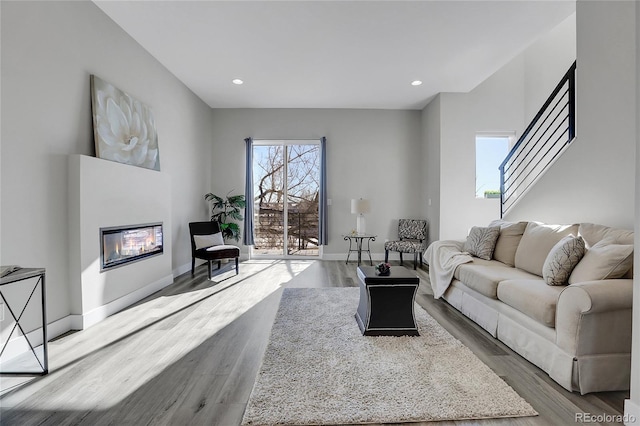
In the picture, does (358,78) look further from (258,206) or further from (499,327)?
(499,327)

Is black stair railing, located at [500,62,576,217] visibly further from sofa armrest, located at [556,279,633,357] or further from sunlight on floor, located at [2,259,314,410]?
sunlight on floor, located at [2,259,314,410]

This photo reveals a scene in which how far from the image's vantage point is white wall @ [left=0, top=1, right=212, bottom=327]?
91.6 inches

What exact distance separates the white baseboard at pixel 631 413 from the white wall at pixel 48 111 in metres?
3.70

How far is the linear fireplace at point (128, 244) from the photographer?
3152mm

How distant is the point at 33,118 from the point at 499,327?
3.97 meters

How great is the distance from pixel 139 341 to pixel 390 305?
6.70ft

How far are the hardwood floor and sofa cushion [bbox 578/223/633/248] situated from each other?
105 cm

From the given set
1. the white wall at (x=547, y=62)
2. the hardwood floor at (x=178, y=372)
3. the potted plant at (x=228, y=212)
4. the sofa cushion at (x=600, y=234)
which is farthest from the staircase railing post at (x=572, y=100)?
the potted plant at (x=228, y=212)

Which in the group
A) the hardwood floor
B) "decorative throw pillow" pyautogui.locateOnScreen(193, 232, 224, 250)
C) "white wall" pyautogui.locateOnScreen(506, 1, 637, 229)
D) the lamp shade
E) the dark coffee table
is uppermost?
"white wall" pyautogui.locateOnScreen(506, 1, 637, 229)

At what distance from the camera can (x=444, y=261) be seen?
12.2ft

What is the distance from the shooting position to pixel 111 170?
3172 millimetres

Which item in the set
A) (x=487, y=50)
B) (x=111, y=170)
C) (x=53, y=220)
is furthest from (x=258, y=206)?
(x=487, y=50)

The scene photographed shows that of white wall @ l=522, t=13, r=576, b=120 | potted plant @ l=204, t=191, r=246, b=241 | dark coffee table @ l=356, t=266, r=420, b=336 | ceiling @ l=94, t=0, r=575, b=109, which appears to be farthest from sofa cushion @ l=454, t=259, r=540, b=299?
potted plant @ l=204, t=191, r=246, b=241

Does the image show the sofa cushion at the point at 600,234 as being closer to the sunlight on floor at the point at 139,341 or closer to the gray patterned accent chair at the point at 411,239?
the gray patterned accent chair at the point at 411,239
